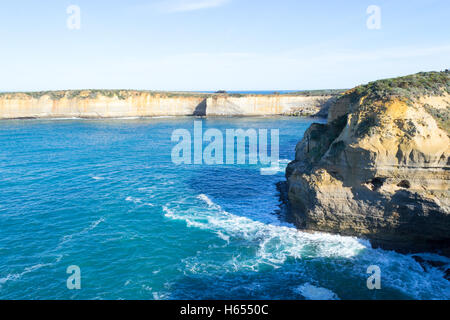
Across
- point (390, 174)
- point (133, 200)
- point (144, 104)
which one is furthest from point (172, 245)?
point (144, 104)

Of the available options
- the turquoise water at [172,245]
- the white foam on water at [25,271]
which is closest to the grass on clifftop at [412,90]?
the turquoise water at [172,245]

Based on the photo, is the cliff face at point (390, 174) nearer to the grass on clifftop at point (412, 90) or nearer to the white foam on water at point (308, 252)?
the grass on clifftop at point (412, 90)

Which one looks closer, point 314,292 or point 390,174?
point 314,292

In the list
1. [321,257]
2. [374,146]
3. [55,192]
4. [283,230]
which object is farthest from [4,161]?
[374,146]

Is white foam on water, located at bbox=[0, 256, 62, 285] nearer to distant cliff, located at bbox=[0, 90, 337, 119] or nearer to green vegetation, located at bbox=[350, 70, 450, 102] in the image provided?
green vegetation, located at bbox=[350, 70, 450, 102]

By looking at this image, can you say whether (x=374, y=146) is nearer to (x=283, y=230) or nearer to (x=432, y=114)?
(x=432, y=114)

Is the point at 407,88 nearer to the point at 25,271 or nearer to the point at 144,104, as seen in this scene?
the point at 25,271

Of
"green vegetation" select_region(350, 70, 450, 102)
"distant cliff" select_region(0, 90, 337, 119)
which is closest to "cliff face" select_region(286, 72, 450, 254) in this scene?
"green vegetation" select_region(350, 70, 450, 102)
